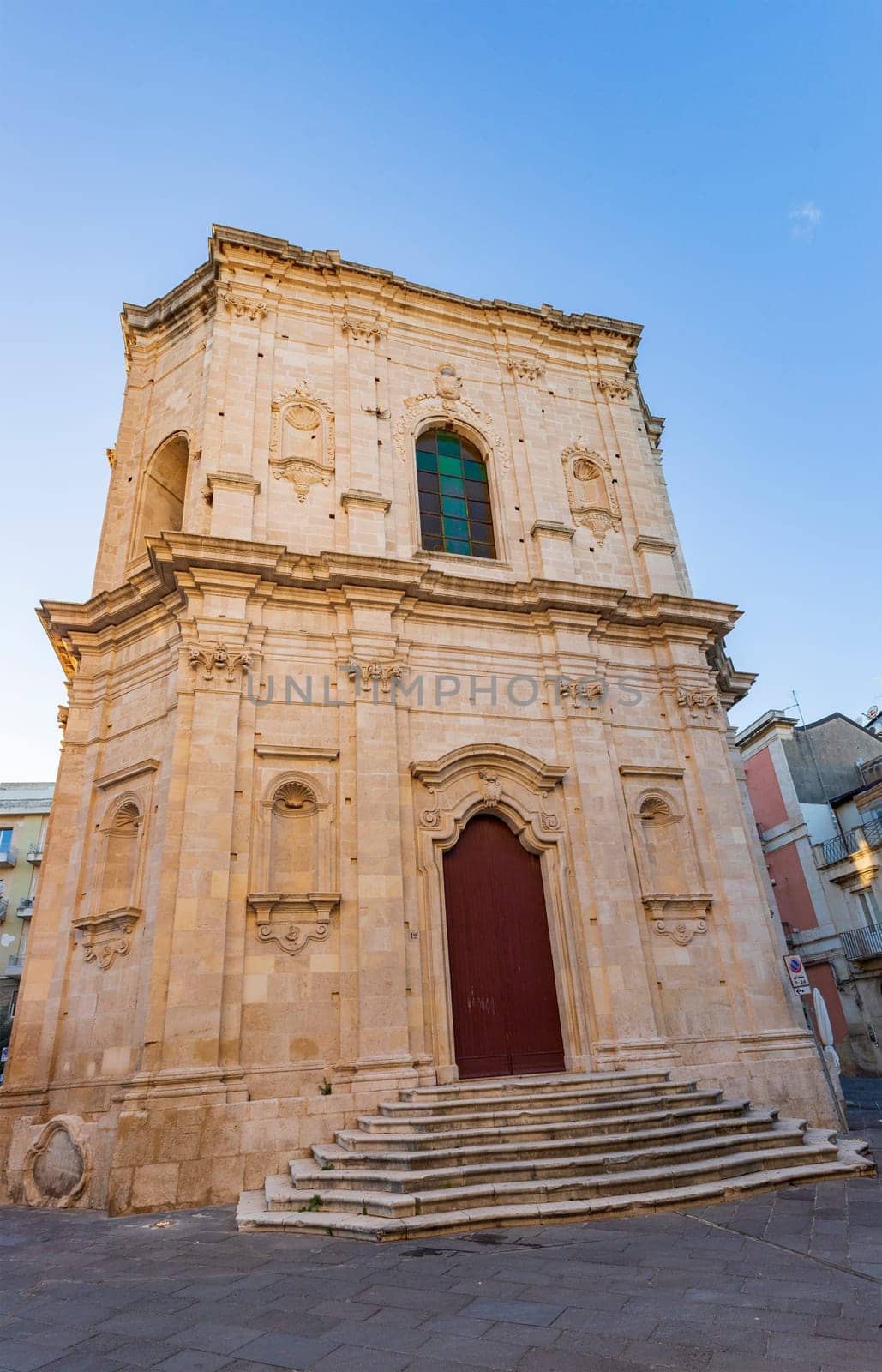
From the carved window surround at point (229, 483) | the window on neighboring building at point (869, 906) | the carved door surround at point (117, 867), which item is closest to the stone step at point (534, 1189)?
the carved door surround at point (117, 867)

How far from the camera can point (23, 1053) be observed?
1041 cm

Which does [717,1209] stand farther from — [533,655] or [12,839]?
[12,839]

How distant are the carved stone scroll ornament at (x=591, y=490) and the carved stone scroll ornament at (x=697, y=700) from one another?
132 inches

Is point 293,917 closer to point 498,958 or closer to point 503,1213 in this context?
point 498,958

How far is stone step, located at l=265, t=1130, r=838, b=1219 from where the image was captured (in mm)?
6570

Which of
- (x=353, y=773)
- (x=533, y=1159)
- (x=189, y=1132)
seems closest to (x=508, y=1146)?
(x=533, y=1159)

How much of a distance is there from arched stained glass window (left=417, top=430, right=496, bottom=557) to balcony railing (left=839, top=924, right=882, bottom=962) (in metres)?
16.2

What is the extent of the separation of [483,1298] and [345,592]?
9.12 metres

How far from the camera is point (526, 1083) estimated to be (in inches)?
367

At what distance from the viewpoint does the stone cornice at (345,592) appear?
37.5 feet

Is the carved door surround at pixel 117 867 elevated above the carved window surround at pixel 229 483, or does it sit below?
below

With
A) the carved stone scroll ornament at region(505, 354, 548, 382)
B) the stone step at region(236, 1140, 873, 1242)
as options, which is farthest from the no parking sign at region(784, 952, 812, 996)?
the carved stone scroll ornament at region(505, 354, 548, 382)

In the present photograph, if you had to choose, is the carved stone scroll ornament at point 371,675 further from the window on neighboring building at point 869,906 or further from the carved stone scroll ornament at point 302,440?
the window on neighboring building at point 869,906

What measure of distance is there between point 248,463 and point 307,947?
7.65m
